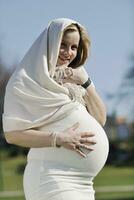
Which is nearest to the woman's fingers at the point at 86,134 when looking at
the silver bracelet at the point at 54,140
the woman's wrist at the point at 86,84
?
the silver bracelet at the point at 54,140

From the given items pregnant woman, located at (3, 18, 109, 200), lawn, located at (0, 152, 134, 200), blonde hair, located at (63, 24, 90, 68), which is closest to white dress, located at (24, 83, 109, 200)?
pregnant woman, located at (3, 18, 109, 200)

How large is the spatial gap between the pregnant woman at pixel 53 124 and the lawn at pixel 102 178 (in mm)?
11098

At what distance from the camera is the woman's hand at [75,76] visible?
250cm

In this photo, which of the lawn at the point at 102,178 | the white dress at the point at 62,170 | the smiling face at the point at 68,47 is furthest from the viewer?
the lawn at the point at 102,178

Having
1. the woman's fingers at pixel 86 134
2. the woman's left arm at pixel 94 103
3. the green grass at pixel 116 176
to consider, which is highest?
the woman's left arm at pixel 94 103

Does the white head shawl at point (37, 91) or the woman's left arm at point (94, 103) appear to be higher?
the white head shawl at point (37, 91)

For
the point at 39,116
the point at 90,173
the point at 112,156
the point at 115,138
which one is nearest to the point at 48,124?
the point at 39,116

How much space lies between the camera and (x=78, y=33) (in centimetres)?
253

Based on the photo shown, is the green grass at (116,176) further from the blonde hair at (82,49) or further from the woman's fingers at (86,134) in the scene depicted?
the woman's fingers at (86,134)

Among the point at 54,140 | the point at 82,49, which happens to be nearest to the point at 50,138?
the point at 54,140

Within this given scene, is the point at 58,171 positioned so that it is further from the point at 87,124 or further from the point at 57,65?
the point at 57,65

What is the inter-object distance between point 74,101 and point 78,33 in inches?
10.5

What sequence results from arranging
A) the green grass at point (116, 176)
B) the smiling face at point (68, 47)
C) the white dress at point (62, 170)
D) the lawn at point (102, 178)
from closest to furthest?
the white dress at point (62, 170) < the smiling face at point (68, 47) < the lawn at point (102, 178) < the green grass at point (116, 176)

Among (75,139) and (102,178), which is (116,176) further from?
(75,139)
